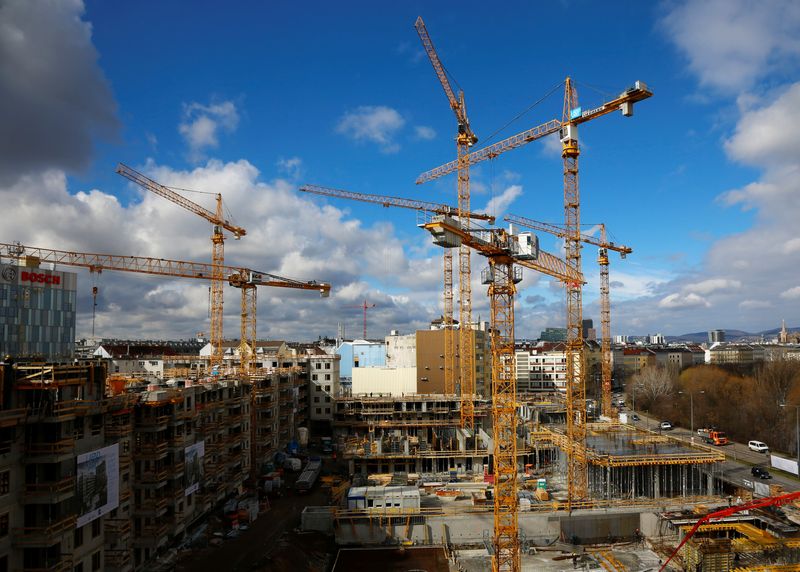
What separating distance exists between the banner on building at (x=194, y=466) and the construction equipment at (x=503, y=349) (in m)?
17.3

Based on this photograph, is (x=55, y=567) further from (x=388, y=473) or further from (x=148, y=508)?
(x=388, y=473)

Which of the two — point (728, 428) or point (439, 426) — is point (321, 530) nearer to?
point (439, 426)

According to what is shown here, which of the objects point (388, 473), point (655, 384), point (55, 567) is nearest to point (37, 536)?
point (55, 567)

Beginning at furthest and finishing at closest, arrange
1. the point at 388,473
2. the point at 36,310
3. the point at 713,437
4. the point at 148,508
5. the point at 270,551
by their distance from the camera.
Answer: the point at 36,310 → the point at 713,437 → the point at 388,473 → the point at 270,551 → the point at 148,508

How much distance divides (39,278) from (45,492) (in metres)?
51.7

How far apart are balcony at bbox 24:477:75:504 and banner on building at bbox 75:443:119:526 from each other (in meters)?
1.34

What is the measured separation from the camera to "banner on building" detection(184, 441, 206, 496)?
30844mm

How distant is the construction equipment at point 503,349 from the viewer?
28.3 m

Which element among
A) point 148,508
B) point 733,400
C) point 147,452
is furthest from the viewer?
point 733,400

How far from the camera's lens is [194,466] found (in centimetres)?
3183

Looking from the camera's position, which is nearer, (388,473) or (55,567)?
(55,567)

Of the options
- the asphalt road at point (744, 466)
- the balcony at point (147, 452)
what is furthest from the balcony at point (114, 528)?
the asphalt road at point (744, 466)

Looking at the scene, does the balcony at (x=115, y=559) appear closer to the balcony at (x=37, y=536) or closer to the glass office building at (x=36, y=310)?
the balcony at (x=37, y=536)

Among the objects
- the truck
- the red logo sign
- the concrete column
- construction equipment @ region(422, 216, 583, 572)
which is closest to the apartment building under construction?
construction equipment @ region(422, 216, 583, 572)
